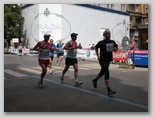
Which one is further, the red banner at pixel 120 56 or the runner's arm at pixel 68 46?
the red banner at pixel 120 56

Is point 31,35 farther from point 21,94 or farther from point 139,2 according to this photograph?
point 139,2

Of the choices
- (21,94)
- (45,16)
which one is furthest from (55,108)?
(45,16)

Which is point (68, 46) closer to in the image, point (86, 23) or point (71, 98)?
point (71, 98)

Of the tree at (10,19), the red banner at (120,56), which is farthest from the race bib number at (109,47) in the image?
the red banner at (120,56)

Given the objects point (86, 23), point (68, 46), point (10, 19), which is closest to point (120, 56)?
point (10, 19)

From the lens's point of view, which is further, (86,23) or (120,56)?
→ (86,23)

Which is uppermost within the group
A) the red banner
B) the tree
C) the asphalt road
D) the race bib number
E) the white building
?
the white building

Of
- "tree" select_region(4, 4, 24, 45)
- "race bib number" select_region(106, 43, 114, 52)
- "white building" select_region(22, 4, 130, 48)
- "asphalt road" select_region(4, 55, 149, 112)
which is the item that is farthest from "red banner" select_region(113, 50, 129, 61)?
"race bib number" select_region(106, 43, 114, 52)

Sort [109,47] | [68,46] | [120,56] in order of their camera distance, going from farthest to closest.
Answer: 1. [120,56]
2. [68,46]
3. [109,47]

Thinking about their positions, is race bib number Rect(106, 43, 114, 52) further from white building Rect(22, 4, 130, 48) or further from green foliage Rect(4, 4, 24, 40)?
white building Rect(22, 4, 130, 48)

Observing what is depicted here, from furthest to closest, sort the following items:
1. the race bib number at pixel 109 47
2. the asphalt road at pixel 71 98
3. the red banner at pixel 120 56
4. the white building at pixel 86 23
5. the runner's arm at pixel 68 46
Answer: the white building at pixel 86 23 < the red banner at pixel 120 56 < the runner's arm at pixel 68 46 < the race bib number at pixel 109 47 < the asphalt road at pixel 71 98

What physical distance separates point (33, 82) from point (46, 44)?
5.02ft

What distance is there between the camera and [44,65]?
718cm

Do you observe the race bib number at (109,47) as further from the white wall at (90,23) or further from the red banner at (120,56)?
the white wall at (90,23)
